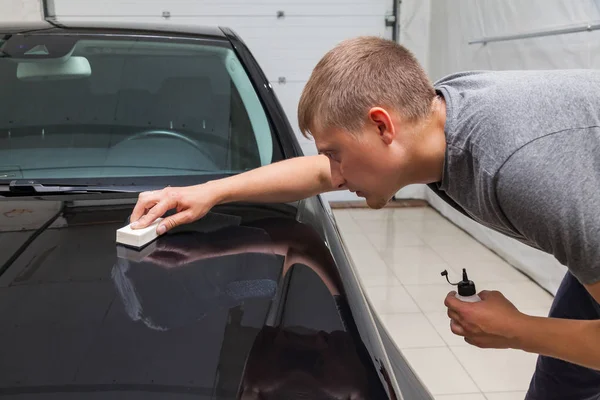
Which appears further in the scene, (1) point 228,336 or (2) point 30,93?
(2) point 30,93

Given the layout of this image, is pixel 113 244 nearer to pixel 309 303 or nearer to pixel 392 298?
pixel 309 303

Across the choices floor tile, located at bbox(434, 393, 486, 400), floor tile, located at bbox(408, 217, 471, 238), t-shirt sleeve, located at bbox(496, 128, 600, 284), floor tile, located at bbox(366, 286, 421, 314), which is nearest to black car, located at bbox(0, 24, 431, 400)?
t-shirt sleeve, located at bbox(496, 128, 600, 284)

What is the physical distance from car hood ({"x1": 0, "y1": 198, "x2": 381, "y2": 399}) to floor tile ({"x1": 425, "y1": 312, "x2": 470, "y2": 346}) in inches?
63.1

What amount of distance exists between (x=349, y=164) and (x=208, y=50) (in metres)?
1.07

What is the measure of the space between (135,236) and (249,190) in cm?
32

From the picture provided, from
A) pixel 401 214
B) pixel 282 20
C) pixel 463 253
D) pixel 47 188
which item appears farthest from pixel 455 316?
pixel 282 20

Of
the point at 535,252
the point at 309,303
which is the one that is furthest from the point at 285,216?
the point at 535,252

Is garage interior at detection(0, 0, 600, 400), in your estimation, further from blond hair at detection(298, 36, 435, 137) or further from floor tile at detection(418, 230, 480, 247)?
blond hair at detection(298, 36, 435, 137)

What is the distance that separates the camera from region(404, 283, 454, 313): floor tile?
308cm

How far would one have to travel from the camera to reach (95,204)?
4.93 ft

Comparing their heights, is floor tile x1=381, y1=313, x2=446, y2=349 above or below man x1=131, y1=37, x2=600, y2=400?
below

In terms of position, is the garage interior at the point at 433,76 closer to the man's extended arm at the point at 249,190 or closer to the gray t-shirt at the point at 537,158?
the man's extended arm at the point at 249,190

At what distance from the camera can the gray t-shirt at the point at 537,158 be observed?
86 centimetres

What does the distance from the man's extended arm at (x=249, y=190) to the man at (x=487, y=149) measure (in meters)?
0.36
